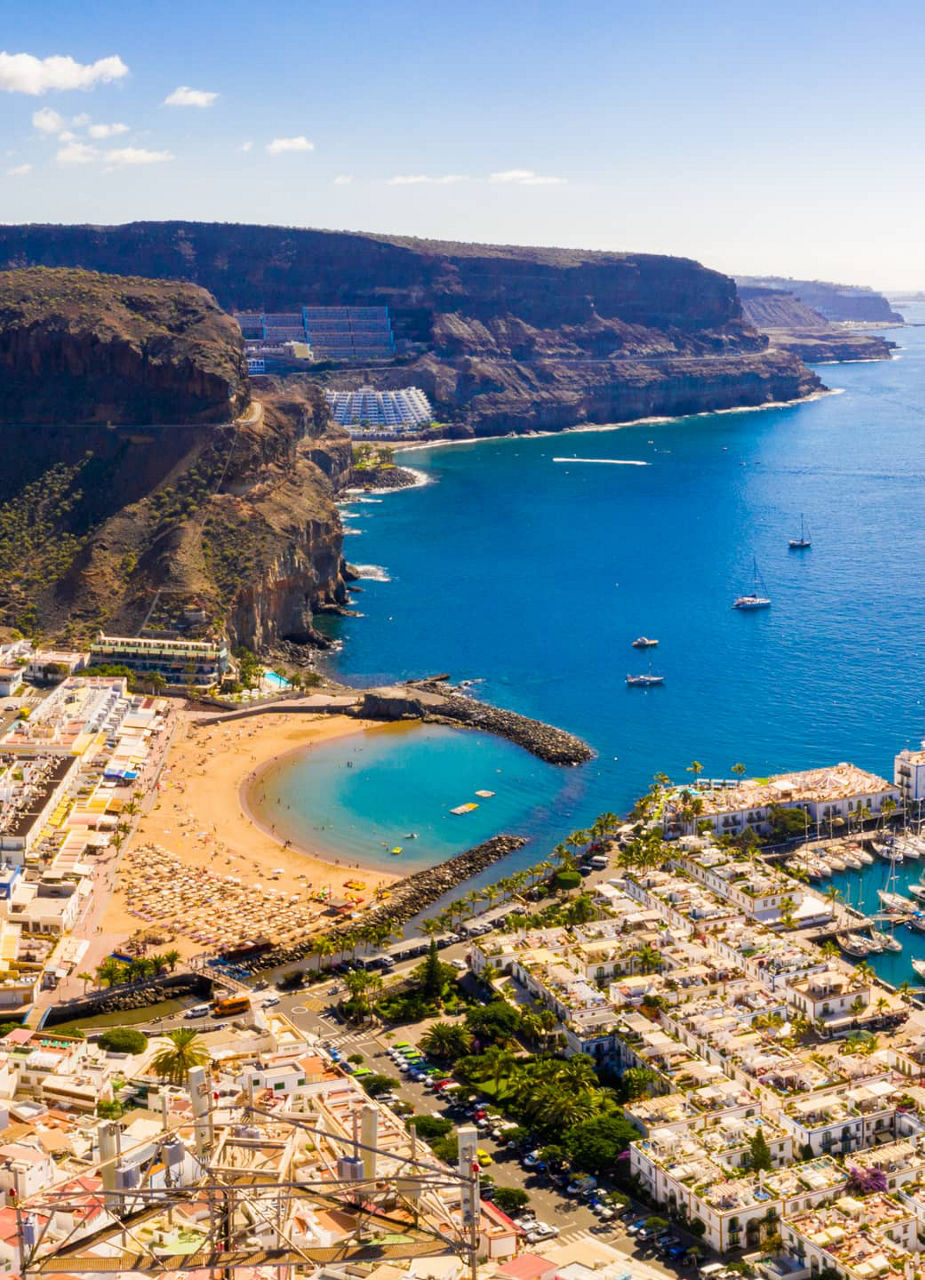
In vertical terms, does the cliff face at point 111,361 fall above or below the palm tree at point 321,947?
above

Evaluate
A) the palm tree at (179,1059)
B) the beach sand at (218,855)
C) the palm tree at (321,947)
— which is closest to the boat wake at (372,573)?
the beach sand at (218,855)

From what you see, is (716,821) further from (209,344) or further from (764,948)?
(209,344)

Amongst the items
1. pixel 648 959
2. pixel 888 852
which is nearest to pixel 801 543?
pixel 888 852

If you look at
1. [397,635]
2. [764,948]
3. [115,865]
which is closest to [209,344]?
[397,635]

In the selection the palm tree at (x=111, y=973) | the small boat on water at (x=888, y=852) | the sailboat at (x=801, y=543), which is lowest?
the palm tree at (x=111, y=973)

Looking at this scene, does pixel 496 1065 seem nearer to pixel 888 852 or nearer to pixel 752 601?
pixel 888 852

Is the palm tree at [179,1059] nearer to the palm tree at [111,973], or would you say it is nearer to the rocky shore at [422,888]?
the palm tree at [111,973]
